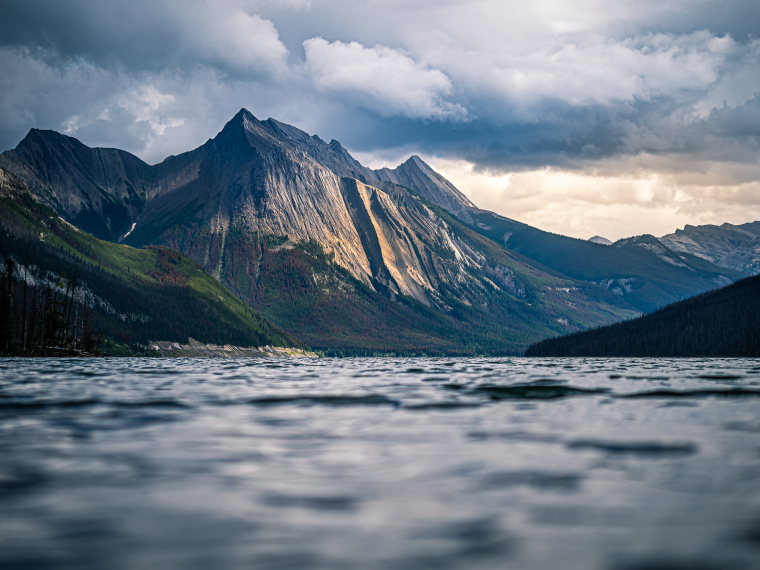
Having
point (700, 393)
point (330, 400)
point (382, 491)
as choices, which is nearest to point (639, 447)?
point (382, 491)

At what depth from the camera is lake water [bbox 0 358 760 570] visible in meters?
11.2

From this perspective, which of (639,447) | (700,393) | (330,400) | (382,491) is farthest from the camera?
(700,393)

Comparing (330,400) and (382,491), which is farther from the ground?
(382,491)

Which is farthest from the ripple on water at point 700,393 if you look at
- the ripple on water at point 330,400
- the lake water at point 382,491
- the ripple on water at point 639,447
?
→ the ripple on water at point 639,447

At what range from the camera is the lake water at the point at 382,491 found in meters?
11.2

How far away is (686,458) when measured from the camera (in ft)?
66.8

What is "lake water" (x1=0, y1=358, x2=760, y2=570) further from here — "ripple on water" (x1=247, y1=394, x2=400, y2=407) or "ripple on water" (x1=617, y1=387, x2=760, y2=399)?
"ripple on water" (x1=617, y1=387, x2=760, y2=399)

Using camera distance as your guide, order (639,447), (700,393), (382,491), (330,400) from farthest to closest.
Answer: (700,393), (330,400), (639,447), (382,491)

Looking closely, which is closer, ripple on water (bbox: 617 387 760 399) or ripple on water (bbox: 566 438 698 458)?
ripple on water (bbox: 566 438 698 458)

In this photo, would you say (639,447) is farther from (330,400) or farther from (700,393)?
(700,393)

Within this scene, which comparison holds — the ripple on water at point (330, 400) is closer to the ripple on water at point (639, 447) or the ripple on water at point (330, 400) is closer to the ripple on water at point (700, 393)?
the ripple on water at point (700, 393)

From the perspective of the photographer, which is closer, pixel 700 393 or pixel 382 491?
pixel 382 491

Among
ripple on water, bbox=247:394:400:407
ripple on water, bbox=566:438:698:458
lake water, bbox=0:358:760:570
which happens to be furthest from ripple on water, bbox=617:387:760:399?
ripple on water, bbox=566:438:698:458

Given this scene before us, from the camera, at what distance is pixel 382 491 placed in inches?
626
